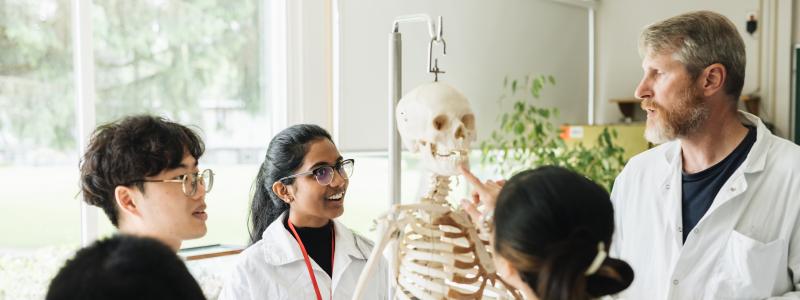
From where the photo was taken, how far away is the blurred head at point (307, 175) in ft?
6.21

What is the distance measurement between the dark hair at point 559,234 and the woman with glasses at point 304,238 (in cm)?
89

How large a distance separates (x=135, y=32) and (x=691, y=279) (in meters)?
2.38

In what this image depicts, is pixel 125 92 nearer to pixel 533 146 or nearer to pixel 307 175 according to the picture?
pixel 307 175

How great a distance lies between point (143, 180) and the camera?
1.53 metres

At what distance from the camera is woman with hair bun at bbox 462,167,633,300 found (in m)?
1.01

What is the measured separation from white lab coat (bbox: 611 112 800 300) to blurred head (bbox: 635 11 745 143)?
0.39 ft

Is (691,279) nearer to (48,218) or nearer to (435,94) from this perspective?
(435,94)

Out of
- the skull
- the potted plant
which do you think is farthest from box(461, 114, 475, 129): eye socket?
the potted plant

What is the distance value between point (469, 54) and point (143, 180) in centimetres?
300

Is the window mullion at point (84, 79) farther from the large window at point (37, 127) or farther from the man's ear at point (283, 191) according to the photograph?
the man's ear at point (283, 191)

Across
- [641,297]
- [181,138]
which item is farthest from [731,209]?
[181,138]

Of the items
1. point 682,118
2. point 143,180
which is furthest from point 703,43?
point 143,180

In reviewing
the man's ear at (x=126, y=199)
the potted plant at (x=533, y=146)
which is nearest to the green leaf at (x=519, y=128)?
the potted plant at (x=533, y=146)

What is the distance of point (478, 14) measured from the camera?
14.3 ft
